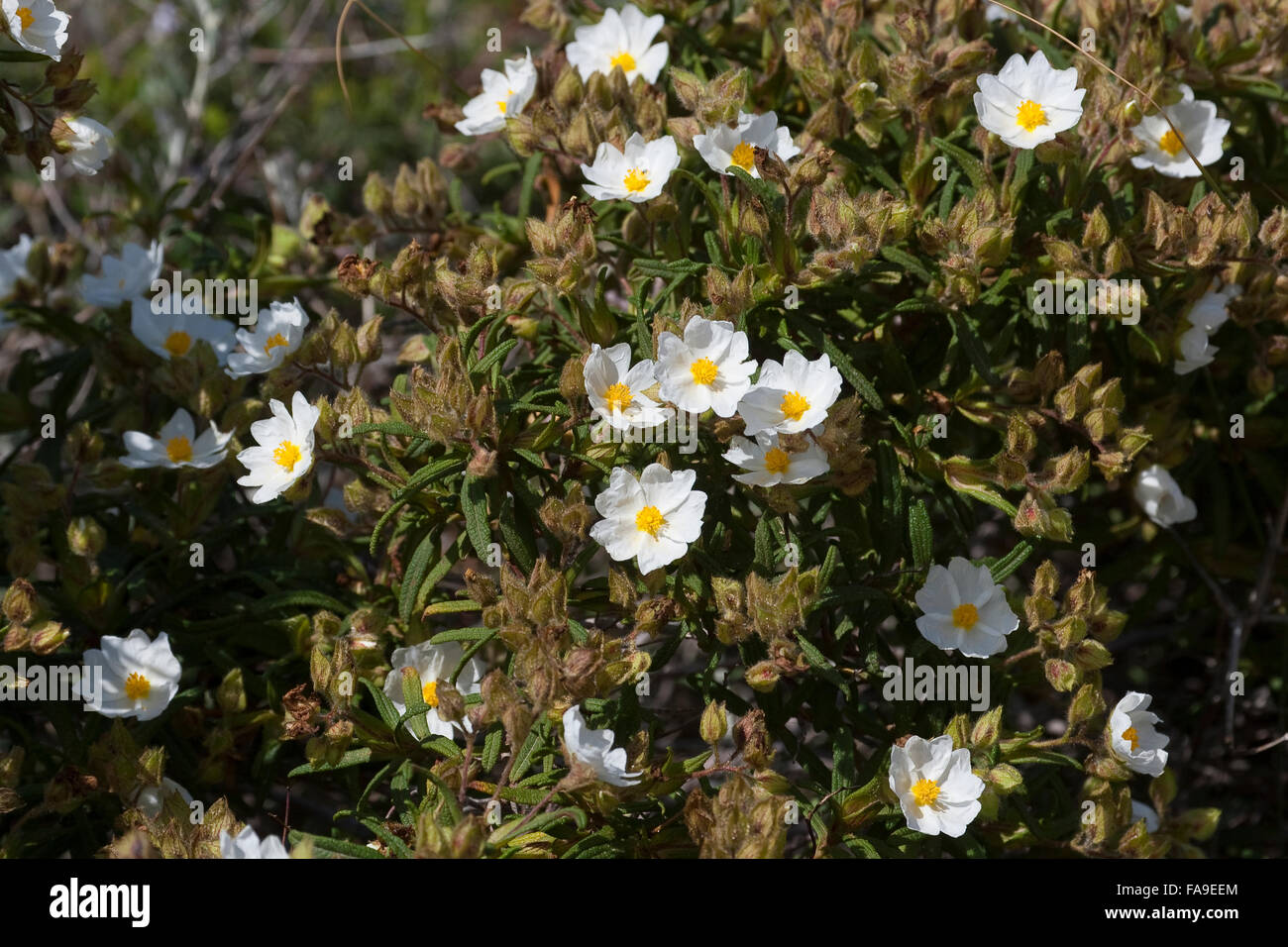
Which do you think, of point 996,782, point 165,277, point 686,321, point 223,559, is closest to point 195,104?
point 165,277

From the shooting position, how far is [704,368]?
6.46 feet

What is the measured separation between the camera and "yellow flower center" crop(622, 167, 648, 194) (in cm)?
223

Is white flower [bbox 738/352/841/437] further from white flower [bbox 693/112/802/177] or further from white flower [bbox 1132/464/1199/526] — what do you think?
white flower [bbox 1132/464/1199/526]

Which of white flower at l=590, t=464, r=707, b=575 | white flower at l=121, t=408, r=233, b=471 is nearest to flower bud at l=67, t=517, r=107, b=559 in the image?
white flower at l=121, t=408, r=233, b=471

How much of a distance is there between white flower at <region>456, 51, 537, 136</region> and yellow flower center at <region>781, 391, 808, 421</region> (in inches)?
36.1

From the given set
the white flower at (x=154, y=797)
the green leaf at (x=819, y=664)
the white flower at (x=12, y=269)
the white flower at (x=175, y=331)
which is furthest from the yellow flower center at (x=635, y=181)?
the white flower at (x=12, y=269)

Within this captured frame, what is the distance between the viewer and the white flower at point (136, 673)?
6.98 feet

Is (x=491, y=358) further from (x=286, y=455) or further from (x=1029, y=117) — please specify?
(x=1029, y=117)

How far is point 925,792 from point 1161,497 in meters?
0.95

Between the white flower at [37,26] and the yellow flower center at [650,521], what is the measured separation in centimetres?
122

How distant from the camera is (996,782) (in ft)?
6.47

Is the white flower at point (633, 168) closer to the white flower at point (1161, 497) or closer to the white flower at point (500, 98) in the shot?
the white flower at point (500, 98)

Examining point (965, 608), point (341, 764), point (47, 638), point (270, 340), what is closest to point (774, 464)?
point (965, 608)
